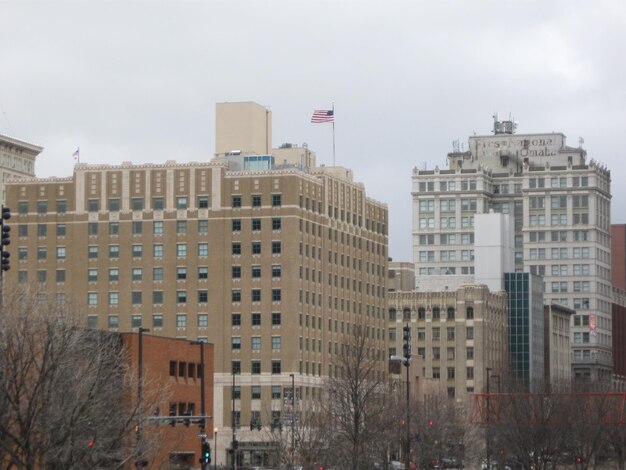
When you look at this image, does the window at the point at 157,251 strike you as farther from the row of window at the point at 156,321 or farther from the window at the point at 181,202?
the row of window at the point at 156,321

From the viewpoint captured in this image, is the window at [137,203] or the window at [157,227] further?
the window at [137,203]

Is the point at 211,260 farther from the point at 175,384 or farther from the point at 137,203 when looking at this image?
the point at 175,384

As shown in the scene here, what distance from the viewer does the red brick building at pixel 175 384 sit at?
117562mm

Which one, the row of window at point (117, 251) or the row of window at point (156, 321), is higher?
the row of window at point (117, 251)

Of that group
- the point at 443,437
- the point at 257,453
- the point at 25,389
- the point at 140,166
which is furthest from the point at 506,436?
the point at 25,389

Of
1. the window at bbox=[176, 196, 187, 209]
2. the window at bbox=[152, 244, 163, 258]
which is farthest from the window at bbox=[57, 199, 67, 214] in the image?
the window at bbox=[176, 196, 187, 209]

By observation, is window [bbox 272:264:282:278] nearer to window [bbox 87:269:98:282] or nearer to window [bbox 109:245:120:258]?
window [bbox 109:245:120:258]

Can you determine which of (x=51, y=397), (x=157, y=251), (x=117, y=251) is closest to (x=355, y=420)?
(x=51, y=397)

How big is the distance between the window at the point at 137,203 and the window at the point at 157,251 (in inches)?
184

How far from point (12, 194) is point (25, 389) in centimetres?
12113

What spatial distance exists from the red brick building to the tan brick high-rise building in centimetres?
3909

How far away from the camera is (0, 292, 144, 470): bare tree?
237 feet

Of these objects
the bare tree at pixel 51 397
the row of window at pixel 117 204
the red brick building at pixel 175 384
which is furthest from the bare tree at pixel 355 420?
the row of window at pixel 117 204

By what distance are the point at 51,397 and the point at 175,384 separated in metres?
54.1
